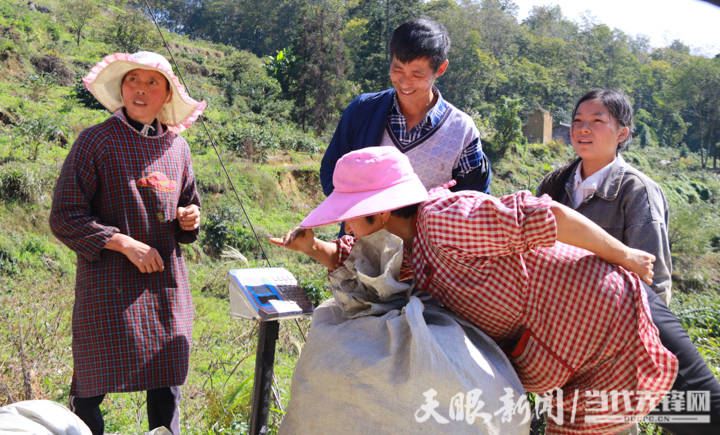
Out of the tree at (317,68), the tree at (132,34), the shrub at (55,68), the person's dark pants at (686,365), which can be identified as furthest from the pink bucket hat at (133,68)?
the tree at (317,68)

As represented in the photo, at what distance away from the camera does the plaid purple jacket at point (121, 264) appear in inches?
78.0

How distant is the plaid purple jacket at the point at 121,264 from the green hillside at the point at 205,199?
1.63ft

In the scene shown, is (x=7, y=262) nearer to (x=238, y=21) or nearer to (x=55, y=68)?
(x=55, y=68)

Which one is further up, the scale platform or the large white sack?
the scale platform

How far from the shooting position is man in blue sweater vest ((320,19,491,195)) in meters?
2.03

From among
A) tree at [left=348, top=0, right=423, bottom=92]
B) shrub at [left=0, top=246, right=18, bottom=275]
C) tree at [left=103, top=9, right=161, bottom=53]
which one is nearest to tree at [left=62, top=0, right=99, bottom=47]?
tree at [left=103, top=9, right=161, bottom=53]

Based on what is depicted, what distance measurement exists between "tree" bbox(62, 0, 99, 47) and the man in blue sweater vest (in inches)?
967

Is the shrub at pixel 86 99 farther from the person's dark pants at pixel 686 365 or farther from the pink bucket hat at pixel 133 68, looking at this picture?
the person's dark pants at pixel 686 365

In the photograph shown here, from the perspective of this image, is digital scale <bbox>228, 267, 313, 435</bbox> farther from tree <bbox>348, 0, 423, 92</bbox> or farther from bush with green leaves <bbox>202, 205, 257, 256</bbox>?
tree <bbox>348, 0, 423, 92</bbox>

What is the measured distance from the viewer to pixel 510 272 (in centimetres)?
141

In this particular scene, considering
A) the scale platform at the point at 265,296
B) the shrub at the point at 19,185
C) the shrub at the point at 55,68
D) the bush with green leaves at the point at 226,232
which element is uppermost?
the scale platform at the point at 265,296

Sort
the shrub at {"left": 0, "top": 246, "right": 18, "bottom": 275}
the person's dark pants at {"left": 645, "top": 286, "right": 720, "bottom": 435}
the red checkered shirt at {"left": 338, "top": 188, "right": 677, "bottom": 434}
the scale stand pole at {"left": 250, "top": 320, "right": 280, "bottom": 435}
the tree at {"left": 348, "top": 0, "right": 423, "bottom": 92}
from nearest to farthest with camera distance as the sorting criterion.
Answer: the red checkered shirt at {"left": 338, "top": 188, "right": 677, "bottom": 434}
the person's dark pants at {"left": 645, "top": 286, "right": 720, "bottom": 435}
the scale stand pole at {"left": 250, "top": 320, "right": 280, "bottom": 435}
the shrub at {"left": 0, "top": 246, "right": 18, "bottom": 275}
the tree at {"left": 348, "top": 0, "right": 423, "bottom": 92}

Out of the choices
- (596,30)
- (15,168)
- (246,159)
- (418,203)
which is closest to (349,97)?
(246,159)

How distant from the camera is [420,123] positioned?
2.17 metres
